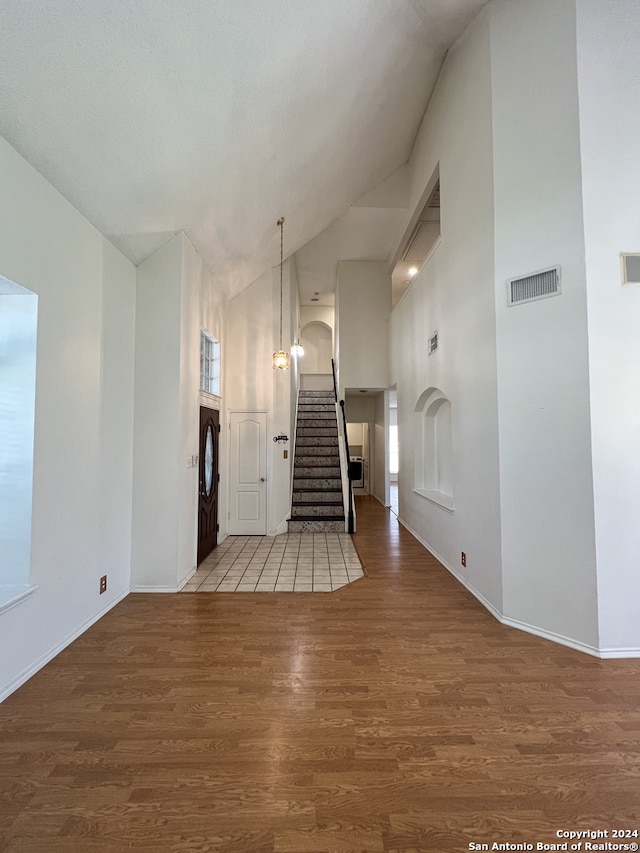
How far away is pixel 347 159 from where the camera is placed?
5.02m

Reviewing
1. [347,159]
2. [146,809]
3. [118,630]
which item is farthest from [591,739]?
[347,159]

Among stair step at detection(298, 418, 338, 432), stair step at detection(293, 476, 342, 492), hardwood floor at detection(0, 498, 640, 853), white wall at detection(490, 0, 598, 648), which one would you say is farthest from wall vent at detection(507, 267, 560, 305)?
stair step at detection(298, 418, 338, 432)

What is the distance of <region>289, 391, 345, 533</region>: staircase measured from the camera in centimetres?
656

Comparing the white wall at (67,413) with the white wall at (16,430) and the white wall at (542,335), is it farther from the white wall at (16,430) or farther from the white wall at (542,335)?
the white wall at (542,335)

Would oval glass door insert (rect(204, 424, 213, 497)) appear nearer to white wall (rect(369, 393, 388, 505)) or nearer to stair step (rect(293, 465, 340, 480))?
stair step (rect(293, 465, 340, 480))

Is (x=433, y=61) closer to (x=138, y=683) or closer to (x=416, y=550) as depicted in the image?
(x=416, y=550)

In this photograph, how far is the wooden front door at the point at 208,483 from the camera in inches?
191

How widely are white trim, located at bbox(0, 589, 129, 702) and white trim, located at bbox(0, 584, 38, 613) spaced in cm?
46

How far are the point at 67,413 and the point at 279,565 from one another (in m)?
2.90

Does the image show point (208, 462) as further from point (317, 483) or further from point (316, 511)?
point (317, 483)

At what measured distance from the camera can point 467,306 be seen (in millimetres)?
3832

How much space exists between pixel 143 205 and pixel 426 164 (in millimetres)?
3920

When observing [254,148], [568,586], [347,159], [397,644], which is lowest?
[397,644]

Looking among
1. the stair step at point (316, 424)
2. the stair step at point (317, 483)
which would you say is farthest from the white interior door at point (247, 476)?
the stair step at point (316, 424)
